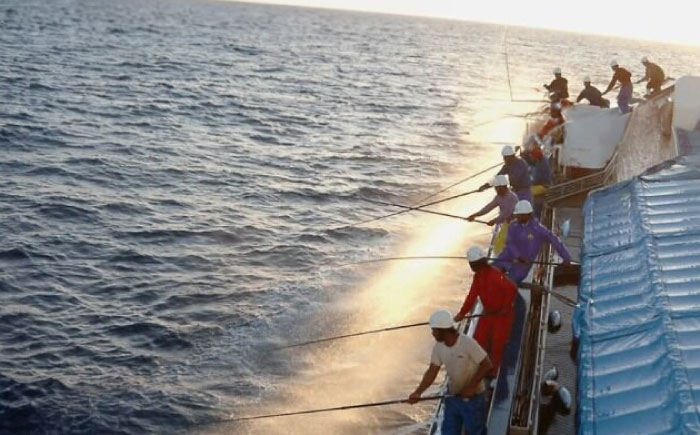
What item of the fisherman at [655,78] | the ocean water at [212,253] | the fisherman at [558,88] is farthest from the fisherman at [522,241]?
the fisherman at [655,78]

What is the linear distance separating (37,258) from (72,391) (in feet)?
23.8

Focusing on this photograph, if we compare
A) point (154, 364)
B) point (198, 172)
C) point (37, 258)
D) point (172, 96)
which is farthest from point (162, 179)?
point (172, 96)

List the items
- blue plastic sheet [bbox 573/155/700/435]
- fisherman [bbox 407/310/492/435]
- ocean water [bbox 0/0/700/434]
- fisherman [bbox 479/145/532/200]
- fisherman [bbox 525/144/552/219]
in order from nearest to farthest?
1. blue plastic sheet [bbox 573/155/700/435]
2. fisherman [bbox 407/310/492/435]
3. ocean water [bbox 0/0/700/434]
4. fisherman [bbox 479/145/532/200]
5. fisherman [bbox 525/144/552/219]

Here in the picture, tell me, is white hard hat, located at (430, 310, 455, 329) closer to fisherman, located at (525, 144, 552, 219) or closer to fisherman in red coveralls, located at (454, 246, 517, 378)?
fisherman in red coveralls, located at (454, 246, 517, 378)

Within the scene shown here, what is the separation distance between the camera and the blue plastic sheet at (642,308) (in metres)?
8.18

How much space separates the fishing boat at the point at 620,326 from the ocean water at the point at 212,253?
2801mm

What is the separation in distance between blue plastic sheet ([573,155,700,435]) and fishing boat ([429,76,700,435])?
0.05 feet

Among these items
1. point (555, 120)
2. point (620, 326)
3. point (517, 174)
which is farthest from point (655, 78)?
point (620, 326)

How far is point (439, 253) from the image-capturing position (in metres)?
22.2

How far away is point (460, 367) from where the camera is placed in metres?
8.73

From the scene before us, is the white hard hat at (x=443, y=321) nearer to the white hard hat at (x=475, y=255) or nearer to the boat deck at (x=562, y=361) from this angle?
the white hard hat at (x=475, y=255)

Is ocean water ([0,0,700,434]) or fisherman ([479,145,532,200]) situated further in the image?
fisherman ([479,145,532,200])

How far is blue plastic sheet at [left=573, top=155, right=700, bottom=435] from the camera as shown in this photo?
818cm

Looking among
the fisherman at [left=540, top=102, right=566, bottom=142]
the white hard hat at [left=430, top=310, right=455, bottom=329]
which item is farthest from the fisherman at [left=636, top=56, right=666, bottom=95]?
the white hard hat at [left=430, top=310, right=455, bottom=329]
